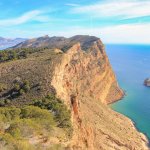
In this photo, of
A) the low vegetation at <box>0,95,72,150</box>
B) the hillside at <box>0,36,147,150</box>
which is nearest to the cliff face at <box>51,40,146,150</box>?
the hillside at <box>0,36,147,150</box>

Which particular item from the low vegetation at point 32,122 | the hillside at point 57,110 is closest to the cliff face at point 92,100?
the hillside at point 57,110

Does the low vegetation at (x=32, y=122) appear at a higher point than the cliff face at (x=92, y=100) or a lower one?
higher

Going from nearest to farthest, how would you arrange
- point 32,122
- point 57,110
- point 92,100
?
point 32,122, point 57,110, point 92,100

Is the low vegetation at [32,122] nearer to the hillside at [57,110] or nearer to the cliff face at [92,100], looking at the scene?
the hillside at [57,110]

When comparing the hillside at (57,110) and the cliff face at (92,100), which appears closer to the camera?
the hillside at (57,110)

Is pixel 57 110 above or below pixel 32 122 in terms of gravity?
below

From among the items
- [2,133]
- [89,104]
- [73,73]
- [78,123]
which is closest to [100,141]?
[78,123]

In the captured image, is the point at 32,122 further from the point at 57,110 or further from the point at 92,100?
the point at 92,100

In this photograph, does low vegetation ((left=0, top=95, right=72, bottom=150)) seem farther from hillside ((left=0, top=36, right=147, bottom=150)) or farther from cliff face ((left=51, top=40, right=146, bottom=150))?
cliff face ((left=51, top=40, right=146, bottom=150))

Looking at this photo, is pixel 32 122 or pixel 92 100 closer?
pixel 32 122

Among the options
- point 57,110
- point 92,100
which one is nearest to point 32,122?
point 57,110
